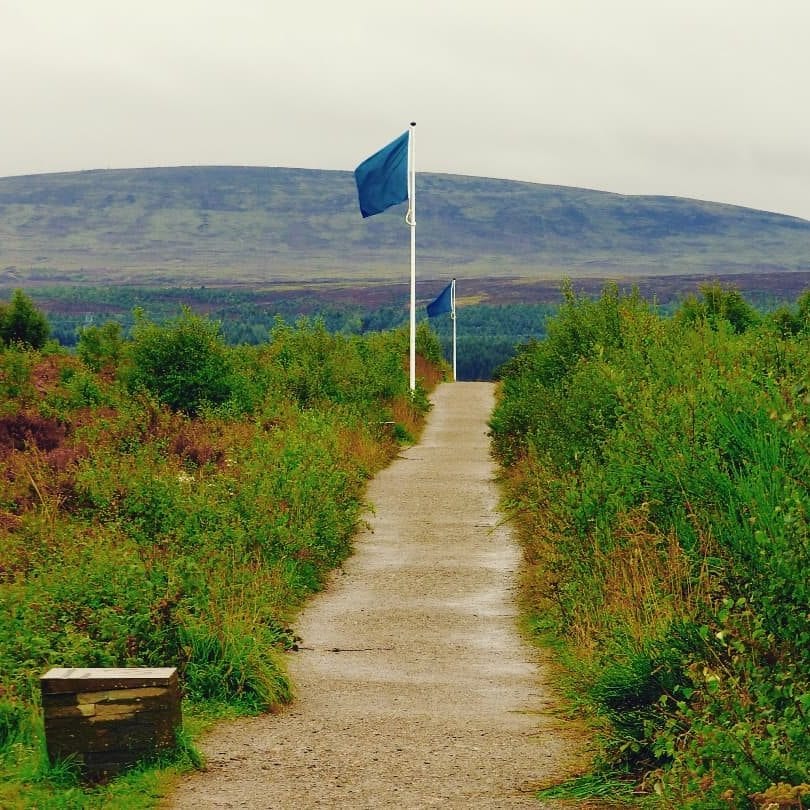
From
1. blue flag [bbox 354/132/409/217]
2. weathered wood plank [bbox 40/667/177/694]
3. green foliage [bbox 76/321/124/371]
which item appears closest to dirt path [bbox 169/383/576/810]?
weathered wood plank [bbox 40/667/177/694]

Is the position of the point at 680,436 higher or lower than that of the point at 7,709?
higher

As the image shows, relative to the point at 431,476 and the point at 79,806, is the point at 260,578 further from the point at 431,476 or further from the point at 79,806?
the point at 431,476

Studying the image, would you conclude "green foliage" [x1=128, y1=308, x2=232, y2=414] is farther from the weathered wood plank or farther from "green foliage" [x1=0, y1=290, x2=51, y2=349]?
"green foliage" [x1=0, y1=290, x2=51, y2=349]

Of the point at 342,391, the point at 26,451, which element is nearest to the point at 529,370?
the point at 342,391

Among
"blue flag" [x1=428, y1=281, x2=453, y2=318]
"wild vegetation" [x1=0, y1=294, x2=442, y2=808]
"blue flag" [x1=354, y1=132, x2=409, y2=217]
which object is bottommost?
"wild vegetation" [x1=0, y1=294, x2=442, y2=808]

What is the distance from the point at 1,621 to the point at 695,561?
448 centimetres

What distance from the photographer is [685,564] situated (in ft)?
29.6

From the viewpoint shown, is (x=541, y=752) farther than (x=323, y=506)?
No

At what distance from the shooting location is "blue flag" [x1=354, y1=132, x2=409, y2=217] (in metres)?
30.3

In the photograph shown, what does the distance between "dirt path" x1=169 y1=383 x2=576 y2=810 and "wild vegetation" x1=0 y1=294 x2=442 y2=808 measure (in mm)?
341

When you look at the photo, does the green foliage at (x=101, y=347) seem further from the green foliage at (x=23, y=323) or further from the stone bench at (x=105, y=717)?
the stone bench at (x=105, y=717)

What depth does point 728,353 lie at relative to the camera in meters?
14.9

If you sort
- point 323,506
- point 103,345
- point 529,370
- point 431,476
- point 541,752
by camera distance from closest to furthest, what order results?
point 541,752
point 323,506
point 431,476
point 529,370
point 103,345

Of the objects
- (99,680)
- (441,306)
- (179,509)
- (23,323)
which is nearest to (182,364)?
(179,509)
